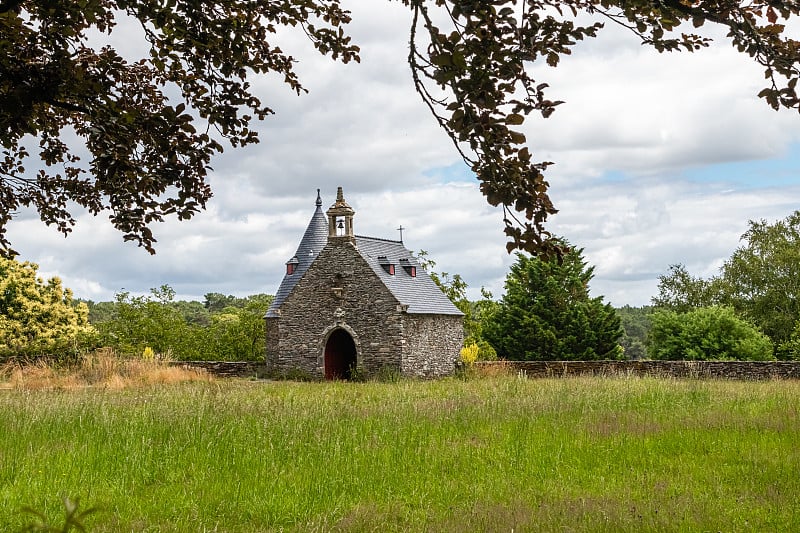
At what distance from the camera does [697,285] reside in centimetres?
5106

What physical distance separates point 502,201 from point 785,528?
4.52 metres

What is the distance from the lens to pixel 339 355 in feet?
99.0

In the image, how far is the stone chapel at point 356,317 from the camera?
28219 mm

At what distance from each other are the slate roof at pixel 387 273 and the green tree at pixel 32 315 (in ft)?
28.8

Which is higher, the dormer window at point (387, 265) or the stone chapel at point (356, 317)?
the dormer window at point (387, 265)

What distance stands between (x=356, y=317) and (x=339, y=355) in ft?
7.44

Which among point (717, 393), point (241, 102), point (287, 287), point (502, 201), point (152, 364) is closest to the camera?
point (502, 201)

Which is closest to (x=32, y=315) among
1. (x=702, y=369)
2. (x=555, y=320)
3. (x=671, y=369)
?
(x=555, y=320)

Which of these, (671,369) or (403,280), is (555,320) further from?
(671,369)

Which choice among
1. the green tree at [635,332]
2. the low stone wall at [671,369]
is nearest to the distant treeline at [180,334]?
the low stone wall at [671,369]

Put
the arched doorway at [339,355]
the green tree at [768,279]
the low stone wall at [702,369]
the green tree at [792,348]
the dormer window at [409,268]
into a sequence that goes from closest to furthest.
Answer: the low stone wall at [702,369], the arched doorway at [339,355], the dormer window at [409,268], the green tree at [792,348], the green tree at [768,279]

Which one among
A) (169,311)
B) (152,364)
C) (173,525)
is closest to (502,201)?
(173,525)

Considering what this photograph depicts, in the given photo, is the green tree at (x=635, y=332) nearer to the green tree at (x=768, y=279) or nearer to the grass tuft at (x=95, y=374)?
the green tree at (x=768, y=279)

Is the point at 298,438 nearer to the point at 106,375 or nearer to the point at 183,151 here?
the point at 183,151
